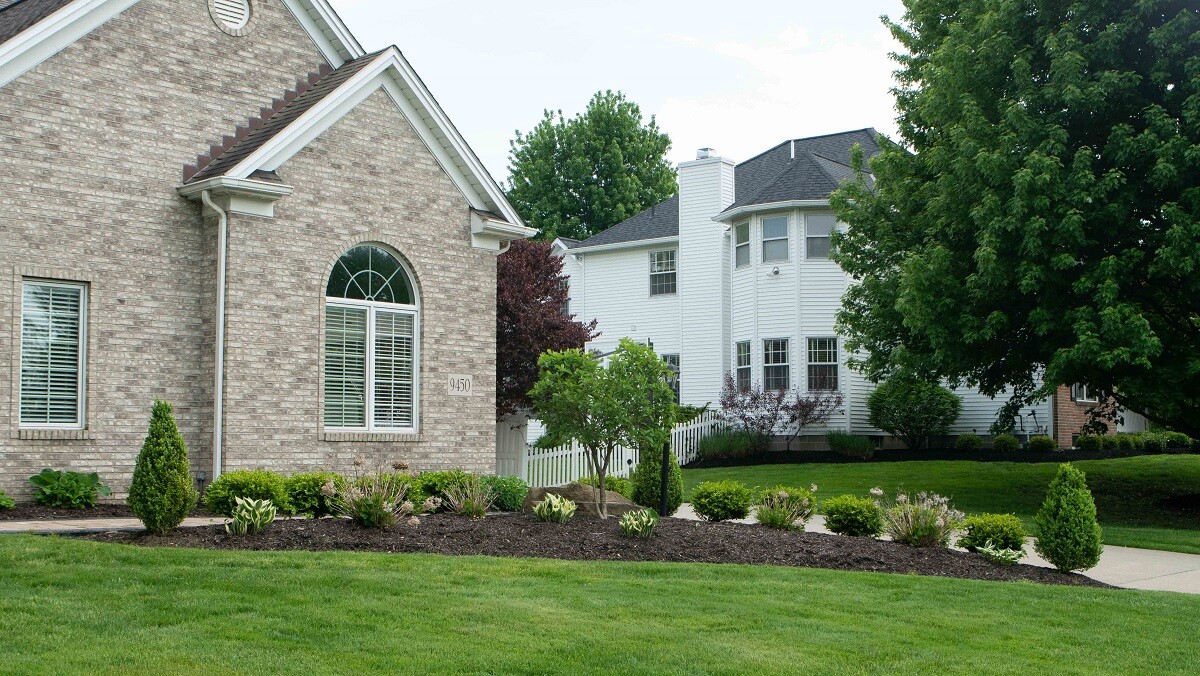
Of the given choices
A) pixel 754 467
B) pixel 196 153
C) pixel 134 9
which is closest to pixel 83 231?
pixel 196 153

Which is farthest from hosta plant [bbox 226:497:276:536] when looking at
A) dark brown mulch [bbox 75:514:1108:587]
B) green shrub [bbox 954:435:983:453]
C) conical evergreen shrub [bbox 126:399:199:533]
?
green shrub [bbox 954:435:983:453]

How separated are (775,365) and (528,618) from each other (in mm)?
23154

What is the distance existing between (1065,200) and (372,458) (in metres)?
10.7

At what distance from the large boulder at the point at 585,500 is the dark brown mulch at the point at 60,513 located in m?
3.96

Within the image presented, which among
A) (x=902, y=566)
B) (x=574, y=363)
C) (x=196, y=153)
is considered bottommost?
(x=902, y=566)

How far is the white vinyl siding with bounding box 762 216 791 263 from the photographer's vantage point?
99.4 feet

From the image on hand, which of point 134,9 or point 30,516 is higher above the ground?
point 134,9

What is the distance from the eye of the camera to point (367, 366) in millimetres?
16344

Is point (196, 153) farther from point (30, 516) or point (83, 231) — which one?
point (30, 516)

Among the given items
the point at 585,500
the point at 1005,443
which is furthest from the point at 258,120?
the point at 1005,443

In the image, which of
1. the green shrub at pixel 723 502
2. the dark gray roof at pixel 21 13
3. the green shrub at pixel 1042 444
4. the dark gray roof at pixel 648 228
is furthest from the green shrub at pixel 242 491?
the green shrub at pixel 1042 444

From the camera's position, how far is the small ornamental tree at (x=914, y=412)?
29.5 m

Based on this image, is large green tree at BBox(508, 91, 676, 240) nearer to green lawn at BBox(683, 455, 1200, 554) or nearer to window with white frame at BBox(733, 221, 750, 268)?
window with white frame at BBox(733, 221, 750, 268)

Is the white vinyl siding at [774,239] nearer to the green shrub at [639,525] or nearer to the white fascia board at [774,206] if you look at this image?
the white fascia board at [774,206]
